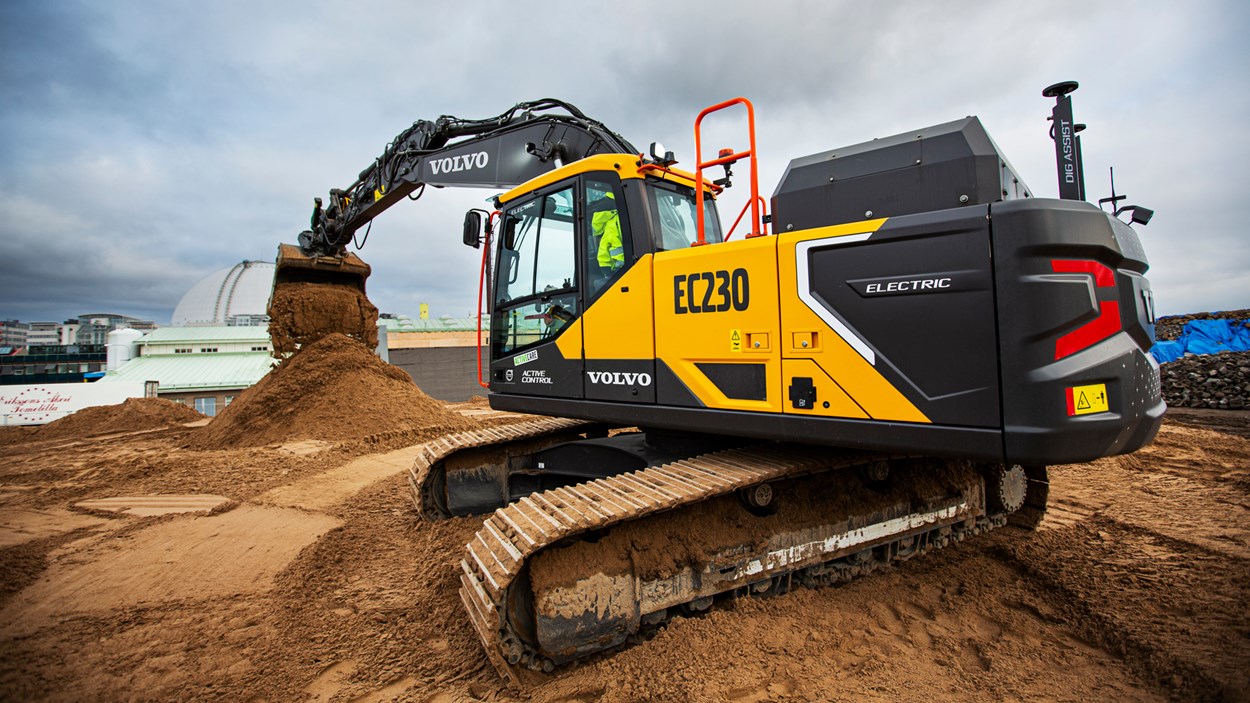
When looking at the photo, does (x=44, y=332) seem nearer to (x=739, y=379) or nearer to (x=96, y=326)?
(x=96, y=326)

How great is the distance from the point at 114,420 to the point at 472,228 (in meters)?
12.8

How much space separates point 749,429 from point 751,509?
54cm

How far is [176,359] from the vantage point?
3019cm

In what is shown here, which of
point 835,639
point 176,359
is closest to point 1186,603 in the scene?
point 835,639

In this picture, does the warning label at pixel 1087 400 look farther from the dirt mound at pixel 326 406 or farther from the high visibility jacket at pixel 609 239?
the dirt mound at pixel 326 406

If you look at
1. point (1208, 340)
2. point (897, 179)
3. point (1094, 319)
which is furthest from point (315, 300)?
point (1208, 340)

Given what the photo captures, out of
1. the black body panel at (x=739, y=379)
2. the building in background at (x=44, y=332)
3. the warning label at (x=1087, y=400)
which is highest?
the building in background at (x=44, y=332)

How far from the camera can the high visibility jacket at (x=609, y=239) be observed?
378cm

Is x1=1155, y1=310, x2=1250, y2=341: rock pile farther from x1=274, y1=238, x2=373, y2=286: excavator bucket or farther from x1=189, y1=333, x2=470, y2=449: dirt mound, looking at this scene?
x1=274, y1=238, x2=373, y2=286: excavator bucket

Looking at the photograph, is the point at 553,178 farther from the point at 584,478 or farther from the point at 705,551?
the point at 705,551

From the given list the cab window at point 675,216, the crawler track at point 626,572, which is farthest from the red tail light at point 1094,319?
the cab window at point 675,216

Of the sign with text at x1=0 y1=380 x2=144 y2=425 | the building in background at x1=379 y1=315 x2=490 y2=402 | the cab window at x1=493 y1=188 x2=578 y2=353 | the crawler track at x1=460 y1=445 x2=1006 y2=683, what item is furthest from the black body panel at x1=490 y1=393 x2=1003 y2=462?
the building in background at x1=379 y1=315 x2=490 y2=402

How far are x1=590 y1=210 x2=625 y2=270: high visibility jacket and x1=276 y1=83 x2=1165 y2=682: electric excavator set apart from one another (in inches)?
0.6

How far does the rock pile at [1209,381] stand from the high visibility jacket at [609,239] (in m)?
15.1
